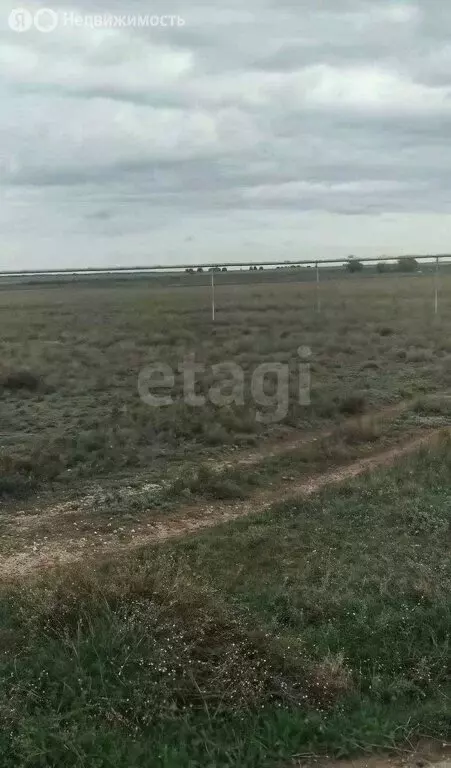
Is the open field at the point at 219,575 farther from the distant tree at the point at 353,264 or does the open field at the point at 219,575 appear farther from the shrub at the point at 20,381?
the distant tree at the point at 353,264

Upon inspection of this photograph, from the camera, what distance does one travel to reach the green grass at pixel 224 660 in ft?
10.6

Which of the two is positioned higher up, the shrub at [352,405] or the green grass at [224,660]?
the shrub at [352,405]

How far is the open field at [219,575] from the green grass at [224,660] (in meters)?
0.01

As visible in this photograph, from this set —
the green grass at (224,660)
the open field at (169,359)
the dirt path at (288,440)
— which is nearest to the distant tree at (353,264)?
the open field at (169,359)

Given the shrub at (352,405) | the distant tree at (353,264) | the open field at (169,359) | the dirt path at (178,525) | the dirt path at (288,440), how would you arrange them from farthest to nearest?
the distant tree at (353,264), the shrub at (352,405), the open field at (169,359), the dirt path at (288,440), the dirt path at (178,525)

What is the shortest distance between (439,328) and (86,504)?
14.8 metres

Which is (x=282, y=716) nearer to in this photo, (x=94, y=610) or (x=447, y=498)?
(x=94, y=610)

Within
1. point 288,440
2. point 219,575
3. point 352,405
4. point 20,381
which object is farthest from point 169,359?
point 219,575

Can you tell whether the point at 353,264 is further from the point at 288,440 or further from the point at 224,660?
the point at 224,660

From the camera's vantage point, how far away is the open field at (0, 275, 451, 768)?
3.32 m
